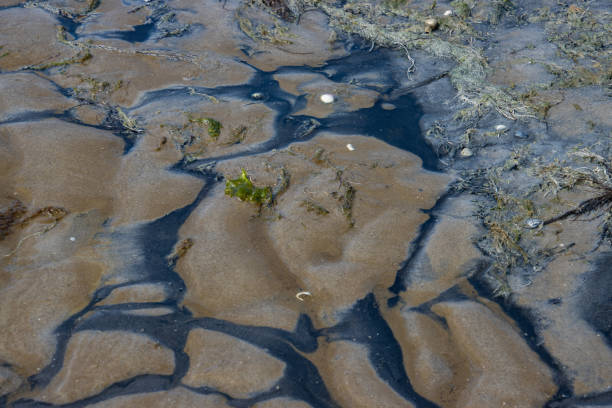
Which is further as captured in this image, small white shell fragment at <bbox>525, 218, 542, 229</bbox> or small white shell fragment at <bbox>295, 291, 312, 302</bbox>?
small white shell fragment at <bbox>525, 218, 542, 229</bbox>

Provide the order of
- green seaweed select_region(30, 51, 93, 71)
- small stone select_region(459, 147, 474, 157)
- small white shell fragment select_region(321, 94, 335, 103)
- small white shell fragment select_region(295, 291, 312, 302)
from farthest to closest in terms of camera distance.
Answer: green seaweed select_region(30, 51, 93, 71)
small white shell fragment select_region(321, 94, 335, 103)
small stone select_region(459, 147, 474, 157)
small white shell fragment select_region(295, 291, 312, 302)

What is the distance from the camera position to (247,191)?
3084 mm

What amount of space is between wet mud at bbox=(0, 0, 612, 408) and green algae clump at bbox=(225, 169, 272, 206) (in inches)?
0.9

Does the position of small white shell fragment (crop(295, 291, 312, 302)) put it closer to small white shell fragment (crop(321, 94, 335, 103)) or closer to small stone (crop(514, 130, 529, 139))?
small white shell fragment (crop(321, 94, 335, 103))

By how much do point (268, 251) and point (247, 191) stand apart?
1.69ft

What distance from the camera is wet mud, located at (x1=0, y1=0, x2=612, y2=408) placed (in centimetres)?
221

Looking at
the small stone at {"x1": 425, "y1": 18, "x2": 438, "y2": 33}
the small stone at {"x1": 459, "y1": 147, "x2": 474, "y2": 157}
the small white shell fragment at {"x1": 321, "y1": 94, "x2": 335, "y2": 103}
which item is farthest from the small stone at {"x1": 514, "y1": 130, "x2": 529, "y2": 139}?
the small stone at {"x1": 425, "y1": 18, "x2": 438, "y2": 33}

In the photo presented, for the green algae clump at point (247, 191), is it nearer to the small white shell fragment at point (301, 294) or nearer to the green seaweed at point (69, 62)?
the small white shell fragment at point (301, 294)

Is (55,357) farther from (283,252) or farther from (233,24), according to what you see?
(233,24)

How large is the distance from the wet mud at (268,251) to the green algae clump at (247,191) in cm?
2

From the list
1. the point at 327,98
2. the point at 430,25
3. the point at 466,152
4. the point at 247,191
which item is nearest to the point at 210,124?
the point at 247,191

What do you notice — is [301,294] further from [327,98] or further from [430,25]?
[430,25]

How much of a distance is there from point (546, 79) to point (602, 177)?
59.1 inches

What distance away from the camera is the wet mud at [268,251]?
2209 mm
